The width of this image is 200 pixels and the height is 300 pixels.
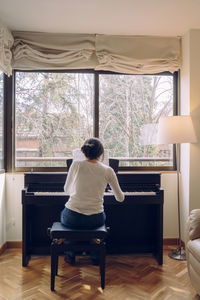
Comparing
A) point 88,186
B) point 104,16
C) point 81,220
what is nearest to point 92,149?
point 88,186

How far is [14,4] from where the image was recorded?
8.66 feet

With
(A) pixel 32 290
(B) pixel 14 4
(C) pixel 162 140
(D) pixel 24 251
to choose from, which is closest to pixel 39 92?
(B) pixel 14 4

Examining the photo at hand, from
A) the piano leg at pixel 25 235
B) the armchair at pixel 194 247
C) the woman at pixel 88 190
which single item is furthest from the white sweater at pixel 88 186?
the armchair at pixel 194 247

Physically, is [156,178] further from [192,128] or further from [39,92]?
[39,92]

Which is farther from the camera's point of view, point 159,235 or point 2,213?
point 2,213

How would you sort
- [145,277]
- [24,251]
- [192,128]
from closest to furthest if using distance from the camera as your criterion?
[145,277]
[24,251]
[192,128]

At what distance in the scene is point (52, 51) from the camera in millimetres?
3342

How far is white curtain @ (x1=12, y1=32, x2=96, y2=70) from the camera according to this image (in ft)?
10.7

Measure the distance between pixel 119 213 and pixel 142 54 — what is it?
1.92 metres

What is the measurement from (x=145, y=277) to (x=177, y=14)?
102 inches

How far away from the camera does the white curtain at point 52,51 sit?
326cm

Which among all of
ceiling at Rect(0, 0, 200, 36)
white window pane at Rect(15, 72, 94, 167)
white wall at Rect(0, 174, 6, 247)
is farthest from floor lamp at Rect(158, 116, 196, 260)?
white wall at Rect(0, 174, 6, 247)

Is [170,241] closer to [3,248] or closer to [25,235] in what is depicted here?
[25,235]

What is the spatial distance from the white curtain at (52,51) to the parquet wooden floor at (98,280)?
2199 mm
